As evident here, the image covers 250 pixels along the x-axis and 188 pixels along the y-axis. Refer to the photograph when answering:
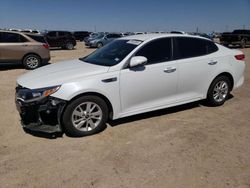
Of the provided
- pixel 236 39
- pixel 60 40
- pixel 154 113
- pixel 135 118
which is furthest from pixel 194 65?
pixel 236 39

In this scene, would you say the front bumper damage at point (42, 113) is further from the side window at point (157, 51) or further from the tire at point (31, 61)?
the tire at point (31, 61)

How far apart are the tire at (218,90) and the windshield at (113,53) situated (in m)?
2.01

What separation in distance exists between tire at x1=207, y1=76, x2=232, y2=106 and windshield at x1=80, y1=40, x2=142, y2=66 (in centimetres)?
201

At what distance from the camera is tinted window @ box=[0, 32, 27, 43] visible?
480 inches

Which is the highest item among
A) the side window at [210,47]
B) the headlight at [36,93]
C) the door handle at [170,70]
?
the side window at [210,47]

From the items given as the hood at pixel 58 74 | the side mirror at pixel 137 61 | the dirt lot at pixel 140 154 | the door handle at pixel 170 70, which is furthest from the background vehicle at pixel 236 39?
the hood at pixel 58 74

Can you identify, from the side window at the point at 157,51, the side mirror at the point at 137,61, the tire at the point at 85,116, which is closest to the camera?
the tire at the point at 85,116

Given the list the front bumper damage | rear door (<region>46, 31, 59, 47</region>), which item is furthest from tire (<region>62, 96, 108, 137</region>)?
rear door (<region>46, 31, 59, 47</region>)

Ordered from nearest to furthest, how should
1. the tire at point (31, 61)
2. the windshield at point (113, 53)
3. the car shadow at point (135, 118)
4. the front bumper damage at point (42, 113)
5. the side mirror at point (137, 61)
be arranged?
the front bumper damage at point (42, 113), the car shadow at point (135, 118), the side mirror at point (137, 61), the windshield at point (113, 53), the tire at point (31, 61)

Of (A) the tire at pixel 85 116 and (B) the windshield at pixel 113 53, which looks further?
(B) the windshield at pixel 113 53

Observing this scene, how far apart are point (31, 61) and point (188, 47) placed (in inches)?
336

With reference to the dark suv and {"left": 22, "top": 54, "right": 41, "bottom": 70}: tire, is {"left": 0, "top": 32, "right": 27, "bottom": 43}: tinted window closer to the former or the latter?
{"left": 22, "top": 54, "right": 41, "bottom": 70}: tire

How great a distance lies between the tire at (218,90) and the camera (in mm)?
6469

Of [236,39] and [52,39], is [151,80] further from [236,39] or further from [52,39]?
[236,39]
